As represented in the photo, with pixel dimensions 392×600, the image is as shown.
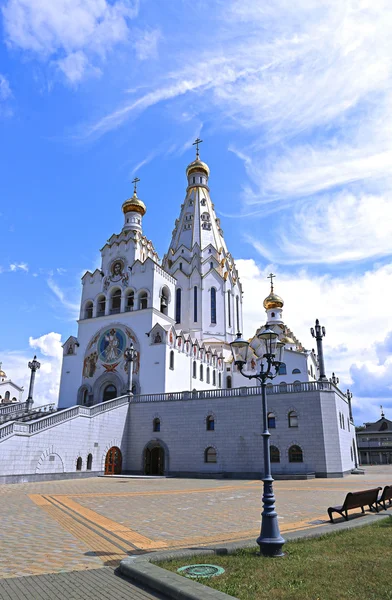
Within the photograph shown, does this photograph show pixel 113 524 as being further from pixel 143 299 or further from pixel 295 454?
pixel 143 299

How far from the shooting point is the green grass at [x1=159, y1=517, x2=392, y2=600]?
5359mm

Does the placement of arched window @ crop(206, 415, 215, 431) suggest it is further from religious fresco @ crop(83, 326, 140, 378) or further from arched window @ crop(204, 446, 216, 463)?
religious fresco @ crop(83, 326, 140, 378)

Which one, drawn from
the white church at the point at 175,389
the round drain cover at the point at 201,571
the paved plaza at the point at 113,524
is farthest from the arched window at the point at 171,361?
the round drain cover at the point at 201,571

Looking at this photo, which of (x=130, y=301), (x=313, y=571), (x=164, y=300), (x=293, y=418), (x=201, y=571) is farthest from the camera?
(x=164, y=300)

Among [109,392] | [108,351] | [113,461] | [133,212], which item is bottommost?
[113,461]

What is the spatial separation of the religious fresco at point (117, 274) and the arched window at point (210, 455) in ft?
59.2

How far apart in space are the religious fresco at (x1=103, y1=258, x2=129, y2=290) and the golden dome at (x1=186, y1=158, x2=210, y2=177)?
2041 centimetres

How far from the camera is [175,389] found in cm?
3731

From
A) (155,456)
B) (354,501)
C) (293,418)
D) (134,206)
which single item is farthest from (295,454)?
(134,206)

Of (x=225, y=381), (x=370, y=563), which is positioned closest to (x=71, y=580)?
(x=370, y=563)

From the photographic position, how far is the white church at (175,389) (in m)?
27.7

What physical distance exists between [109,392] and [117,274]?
11459mm

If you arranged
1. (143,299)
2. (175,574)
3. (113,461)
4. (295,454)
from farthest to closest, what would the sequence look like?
(143,299) → (113,461) → (295,454) → (175,574)

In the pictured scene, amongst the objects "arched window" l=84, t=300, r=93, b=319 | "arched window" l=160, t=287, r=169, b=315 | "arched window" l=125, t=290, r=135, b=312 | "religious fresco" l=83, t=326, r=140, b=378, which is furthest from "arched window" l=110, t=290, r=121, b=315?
"arched window" l=160, t=287, r=169, b=315
